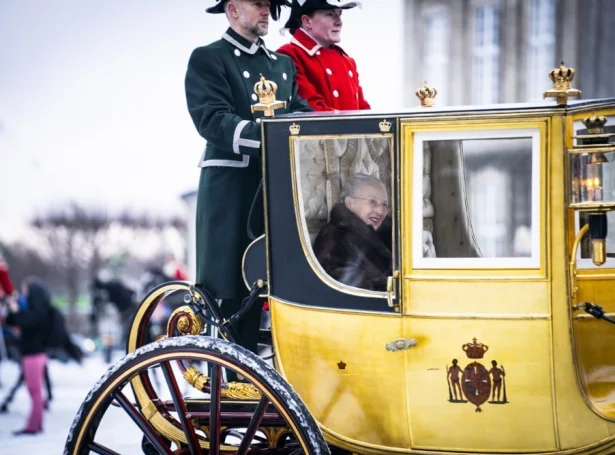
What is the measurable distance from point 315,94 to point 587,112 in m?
1.11

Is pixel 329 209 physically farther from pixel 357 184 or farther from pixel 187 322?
pixel 187 322

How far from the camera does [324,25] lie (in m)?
3.40

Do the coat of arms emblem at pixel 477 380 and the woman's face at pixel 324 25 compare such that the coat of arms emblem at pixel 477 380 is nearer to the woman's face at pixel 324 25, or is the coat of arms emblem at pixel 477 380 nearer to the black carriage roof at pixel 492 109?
the black carriage roof at pixel 492 109

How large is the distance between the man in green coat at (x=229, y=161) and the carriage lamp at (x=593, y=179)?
100 cm

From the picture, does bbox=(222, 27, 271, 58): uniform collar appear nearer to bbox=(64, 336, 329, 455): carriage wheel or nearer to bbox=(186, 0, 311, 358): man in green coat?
bbox=(186, 0, 311, 358): man in green coat

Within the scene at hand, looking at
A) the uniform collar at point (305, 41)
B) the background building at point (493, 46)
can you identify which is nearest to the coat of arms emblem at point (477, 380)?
the uniform collar at point (305, 41)

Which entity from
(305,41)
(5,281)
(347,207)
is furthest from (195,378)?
(5,281)

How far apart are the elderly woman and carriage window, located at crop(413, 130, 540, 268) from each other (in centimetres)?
11

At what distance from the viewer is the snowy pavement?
17.2 ft

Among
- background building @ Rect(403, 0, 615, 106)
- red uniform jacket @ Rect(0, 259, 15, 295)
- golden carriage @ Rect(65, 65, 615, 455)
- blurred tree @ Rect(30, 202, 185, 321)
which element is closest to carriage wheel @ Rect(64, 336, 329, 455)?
golden carriage @ Rect(65, 65, 615, 455)

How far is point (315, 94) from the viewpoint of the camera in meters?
3.35

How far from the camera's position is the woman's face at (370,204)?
8.45ft

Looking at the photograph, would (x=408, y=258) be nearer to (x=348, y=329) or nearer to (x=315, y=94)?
(x=348, y=329)

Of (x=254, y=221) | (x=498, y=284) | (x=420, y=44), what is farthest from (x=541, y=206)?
(x=420, y=44)
